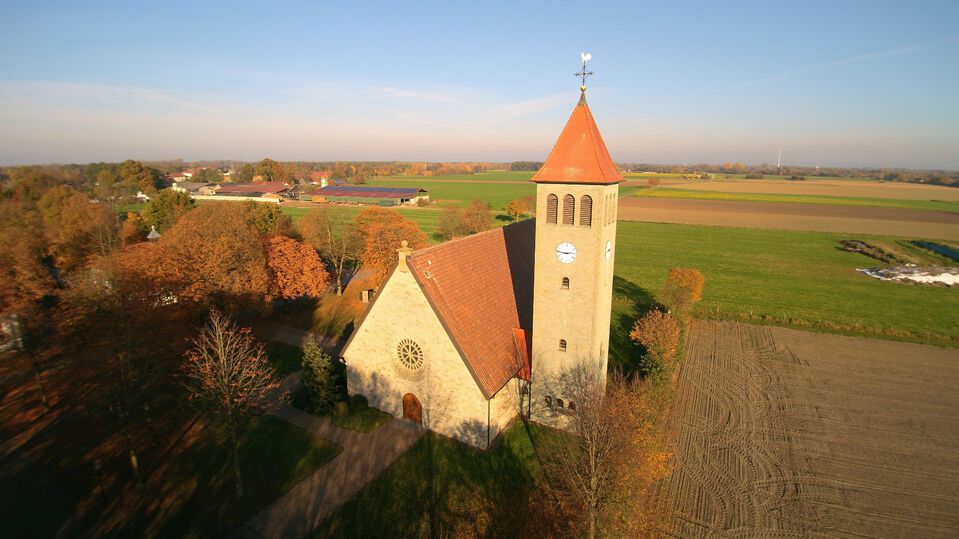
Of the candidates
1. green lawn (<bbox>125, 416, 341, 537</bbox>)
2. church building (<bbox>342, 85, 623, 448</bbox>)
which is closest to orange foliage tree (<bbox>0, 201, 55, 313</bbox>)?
green lawn (<bbox>125, 416, 341, 537</bbox>)

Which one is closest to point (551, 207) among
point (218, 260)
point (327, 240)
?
point (218, 260)

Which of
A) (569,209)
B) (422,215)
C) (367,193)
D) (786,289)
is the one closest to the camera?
(569,209)

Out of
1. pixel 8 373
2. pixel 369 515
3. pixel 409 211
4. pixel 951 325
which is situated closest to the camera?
pixel 369 515

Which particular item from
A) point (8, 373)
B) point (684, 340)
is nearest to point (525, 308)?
point (684, 340)

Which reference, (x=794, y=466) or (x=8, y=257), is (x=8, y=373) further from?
(x=794, y=466)

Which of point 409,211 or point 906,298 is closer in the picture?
point 906,298

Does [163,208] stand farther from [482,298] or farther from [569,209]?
[569,209]
